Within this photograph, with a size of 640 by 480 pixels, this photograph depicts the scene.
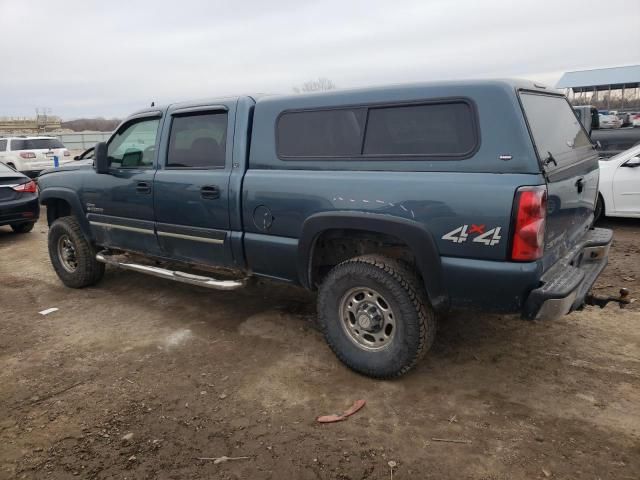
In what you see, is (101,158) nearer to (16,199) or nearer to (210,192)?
(210,192)

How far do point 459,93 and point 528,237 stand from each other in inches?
37.3

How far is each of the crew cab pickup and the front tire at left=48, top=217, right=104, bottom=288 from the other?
1.09m

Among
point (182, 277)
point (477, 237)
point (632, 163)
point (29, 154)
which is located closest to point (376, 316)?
point (477, 237)

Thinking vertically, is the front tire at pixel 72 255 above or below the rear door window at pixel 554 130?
below

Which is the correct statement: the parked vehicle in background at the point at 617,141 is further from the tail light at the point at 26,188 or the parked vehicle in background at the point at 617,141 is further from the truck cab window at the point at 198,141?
the tail light at the point at 26,188

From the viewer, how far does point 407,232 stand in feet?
10.2

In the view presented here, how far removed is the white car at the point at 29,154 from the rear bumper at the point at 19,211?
9087mm

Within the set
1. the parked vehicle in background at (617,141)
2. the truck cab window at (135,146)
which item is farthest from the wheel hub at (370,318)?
the parked vehicle in background at (617,141)

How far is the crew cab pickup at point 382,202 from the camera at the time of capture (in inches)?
113

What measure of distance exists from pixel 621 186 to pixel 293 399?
6.60 metres

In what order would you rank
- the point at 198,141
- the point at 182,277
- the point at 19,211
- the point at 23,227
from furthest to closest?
the point at 23,227 → the point at 19,211 → the point at 182,277 → the point at 198,141

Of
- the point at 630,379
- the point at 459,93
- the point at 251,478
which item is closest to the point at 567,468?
the point at 630,379

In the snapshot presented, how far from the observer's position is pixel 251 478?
260 cm

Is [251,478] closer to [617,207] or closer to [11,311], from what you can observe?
[11,311]
